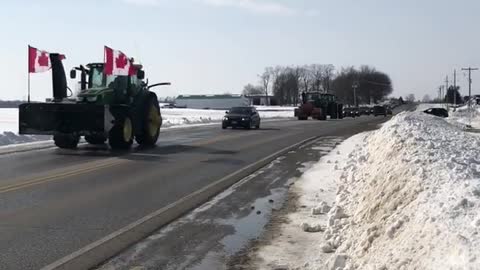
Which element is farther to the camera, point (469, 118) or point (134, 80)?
point (469, 118)

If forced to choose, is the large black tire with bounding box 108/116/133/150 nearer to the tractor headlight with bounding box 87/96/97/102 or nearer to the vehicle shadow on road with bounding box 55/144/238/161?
the vehicle shadow on road with bounding box 55/144/238/161

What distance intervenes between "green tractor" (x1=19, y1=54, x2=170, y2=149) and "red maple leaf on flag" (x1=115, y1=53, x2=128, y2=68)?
68 cm

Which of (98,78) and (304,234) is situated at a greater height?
(98,78)

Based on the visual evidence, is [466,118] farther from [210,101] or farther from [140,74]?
[210,101]

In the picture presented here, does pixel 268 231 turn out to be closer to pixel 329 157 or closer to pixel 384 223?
pixel 384 223

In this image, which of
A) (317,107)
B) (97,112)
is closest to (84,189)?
(97,112)

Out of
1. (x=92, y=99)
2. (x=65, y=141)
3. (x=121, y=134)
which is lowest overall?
(x=65, y=141)

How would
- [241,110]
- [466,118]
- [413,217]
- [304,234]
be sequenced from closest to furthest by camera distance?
[413,217], [304,234], [241,110], [466,118]

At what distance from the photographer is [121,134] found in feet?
66.4

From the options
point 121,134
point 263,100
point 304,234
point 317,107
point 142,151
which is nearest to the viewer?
point 304,234

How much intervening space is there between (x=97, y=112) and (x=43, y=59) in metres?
3.55

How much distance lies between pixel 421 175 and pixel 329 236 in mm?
1306

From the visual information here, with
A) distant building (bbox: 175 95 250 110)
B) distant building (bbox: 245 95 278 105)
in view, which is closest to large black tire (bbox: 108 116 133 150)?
distant building (bbox: 175 95 250 110)

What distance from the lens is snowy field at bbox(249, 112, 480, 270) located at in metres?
4.83
